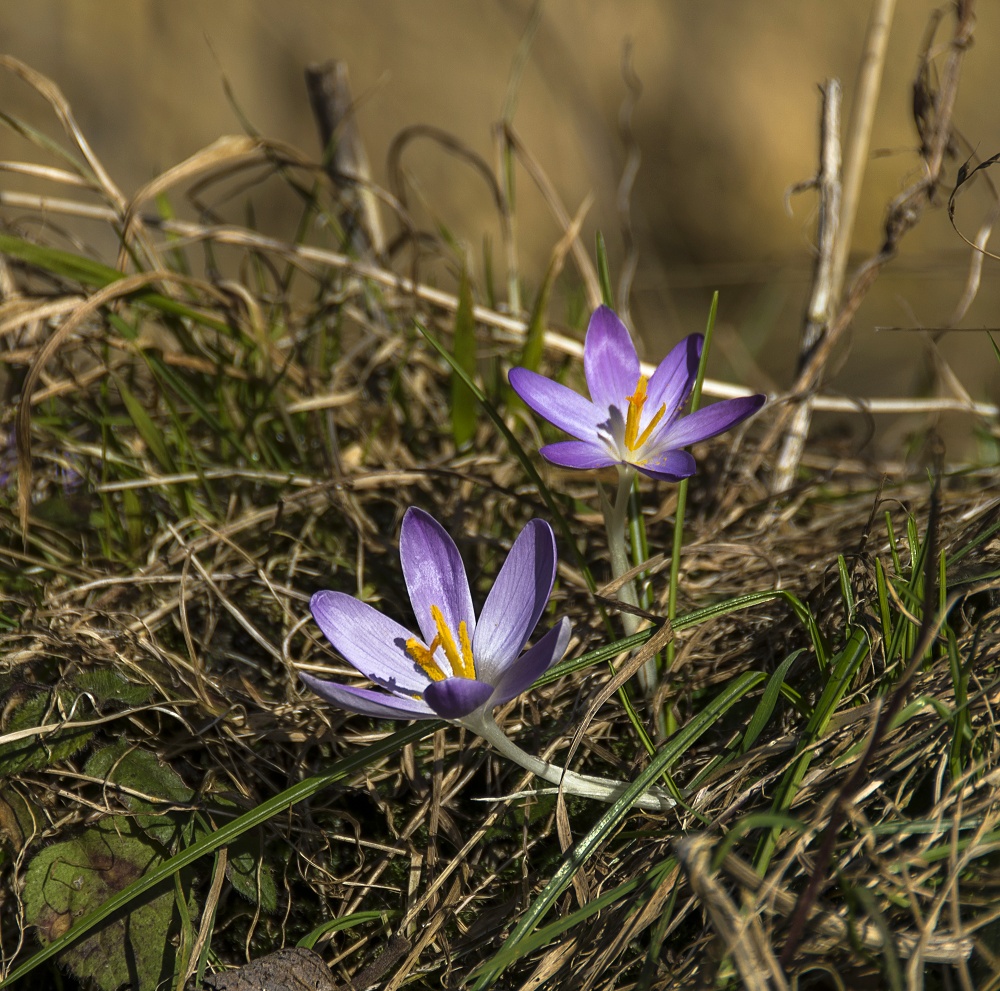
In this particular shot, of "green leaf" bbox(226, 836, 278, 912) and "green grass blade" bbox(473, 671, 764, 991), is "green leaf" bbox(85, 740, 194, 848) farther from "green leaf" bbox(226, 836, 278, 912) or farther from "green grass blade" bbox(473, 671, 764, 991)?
"green grass blade" bbox(473, 671, 764, 991)

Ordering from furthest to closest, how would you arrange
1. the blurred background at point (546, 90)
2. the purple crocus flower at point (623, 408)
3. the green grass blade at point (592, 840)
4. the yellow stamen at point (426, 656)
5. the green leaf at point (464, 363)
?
the blurred background at point (546, 90)
the green leaf at point (464, 363)
the purple crocus flower at point (623, 408)
the yellow stamen at point (426, 656)
the green grass blade at point (592, 840)

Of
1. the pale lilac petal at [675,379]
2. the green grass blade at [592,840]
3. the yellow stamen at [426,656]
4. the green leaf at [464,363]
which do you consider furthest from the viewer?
the green leaf at [464,363]

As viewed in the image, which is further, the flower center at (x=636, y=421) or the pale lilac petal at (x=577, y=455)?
the flower center at (x=636, y=421)

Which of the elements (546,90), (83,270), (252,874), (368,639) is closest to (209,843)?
(252,874)

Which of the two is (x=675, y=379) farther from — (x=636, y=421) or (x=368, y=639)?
(x=368, y=639)

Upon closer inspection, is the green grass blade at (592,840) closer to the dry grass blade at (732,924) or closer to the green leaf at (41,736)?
the dry grass blade at (732,924)

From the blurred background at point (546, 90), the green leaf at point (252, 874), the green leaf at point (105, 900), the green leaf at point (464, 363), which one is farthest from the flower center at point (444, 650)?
the blurred background at point (546, 90)
